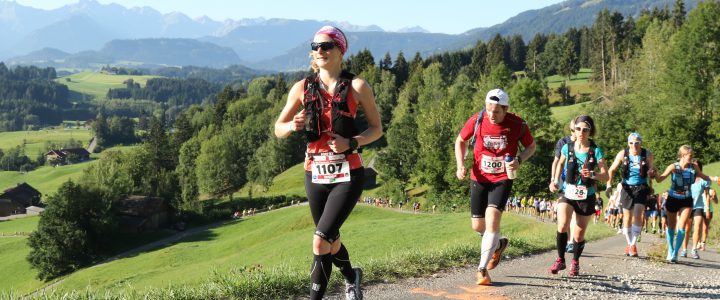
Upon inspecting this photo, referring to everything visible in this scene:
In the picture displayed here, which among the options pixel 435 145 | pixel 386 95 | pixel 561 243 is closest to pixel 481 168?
pixel 561 243

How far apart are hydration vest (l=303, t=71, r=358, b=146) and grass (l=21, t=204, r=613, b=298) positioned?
8.03ft

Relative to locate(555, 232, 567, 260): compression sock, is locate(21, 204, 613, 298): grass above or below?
below

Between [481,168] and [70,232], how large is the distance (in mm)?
60997

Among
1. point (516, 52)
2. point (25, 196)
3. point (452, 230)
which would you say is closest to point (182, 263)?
point (452, 230)

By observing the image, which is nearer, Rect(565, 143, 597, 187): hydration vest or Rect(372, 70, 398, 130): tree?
Rect(565, 143, 597, 187): hydration vest

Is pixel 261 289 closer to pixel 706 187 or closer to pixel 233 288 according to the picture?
pixel 233 288

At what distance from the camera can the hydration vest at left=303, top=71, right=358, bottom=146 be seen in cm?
591

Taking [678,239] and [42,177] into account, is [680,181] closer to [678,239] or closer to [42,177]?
[678,239]

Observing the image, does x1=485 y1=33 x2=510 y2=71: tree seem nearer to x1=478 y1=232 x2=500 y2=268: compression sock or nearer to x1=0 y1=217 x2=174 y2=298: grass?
x1=0 y1=217 x2=174 y2=298: grass

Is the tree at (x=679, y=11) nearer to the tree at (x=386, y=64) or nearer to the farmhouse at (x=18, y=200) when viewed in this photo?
the tree at (x=386, y=64)

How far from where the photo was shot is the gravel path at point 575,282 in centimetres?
778

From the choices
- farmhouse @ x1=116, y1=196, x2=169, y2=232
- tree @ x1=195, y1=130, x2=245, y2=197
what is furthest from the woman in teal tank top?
tree @ x1=195, y1=130, x2=245, y2=197

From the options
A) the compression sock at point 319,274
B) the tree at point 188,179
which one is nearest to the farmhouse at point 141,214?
the tree at point 188,179

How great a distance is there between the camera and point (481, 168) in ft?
26.8
